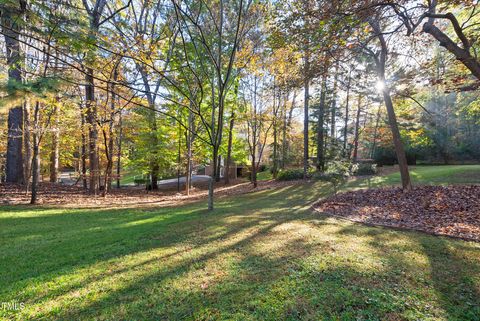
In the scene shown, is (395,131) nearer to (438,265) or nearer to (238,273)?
(438,265)

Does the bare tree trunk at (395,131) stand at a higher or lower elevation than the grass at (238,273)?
higher

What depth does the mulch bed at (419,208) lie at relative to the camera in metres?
4.75

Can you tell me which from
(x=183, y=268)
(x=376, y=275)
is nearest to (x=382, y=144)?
(x=376, y=275)

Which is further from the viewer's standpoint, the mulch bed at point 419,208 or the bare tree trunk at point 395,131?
the bare tree trunk at point 395,131

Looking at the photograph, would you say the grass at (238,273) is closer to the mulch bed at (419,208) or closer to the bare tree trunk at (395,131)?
the mulch bed at (419,208)

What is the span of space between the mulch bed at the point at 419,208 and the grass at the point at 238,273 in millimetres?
761

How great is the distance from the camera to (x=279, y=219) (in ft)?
18.2

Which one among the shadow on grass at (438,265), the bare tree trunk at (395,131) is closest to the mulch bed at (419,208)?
the bare tree trunk at (395,131)

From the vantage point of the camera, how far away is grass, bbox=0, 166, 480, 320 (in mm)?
2162

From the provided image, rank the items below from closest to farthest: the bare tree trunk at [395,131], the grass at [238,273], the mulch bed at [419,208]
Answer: the grass at [238,273]
the mulch bed at [419,208]
the bare tree trunk at [395,131]

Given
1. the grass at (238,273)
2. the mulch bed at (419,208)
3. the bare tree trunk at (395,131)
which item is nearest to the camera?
the grass at (238,273)

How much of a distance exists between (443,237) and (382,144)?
15944 millimetres

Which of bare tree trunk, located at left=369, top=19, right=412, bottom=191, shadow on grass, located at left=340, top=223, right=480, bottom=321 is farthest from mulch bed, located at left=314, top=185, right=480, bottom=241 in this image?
shadow on grass, located at left=340, top=223, right=480, bottom=321

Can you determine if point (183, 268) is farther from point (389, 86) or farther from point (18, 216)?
point (389, 86)
